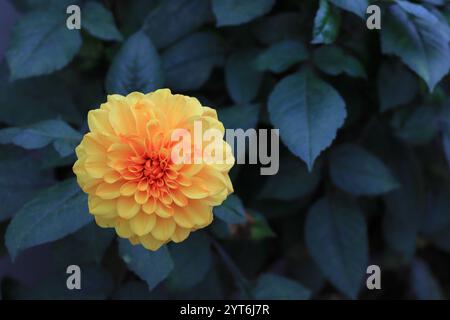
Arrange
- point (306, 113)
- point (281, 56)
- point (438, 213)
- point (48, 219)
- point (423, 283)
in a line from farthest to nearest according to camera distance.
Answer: point (423, 283)
point (438, 213)
point (281, 56)
point (306, 113)
point (48, 219)

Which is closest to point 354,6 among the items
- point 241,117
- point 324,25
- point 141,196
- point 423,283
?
point 324,25

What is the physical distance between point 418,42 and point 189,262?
577 mm

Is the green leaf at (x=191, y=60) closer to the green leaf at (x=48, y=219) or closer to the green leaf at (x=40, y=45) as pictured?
the green leaf at (x=40, y=45)

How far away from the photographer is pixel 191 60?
4.23 ft

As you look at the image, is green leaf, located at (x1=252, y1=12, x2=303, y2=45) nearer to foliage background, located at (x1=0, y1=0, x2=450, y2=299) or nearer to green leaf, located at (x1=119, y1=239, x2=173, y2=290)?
foliage background, located at (x1=0, y1=0, x2=450, y2=299)

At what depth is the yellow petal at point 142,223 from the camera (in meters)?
0.84

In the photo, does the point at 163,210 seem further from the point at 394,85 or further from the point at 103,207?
the point at 394,85

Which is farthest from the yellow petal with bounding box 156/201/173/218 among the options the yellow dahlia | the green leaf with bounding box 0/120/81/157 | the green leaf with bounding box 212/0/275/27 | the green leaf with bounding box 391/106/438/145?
the green leaf with bounding box 391/106/438/145

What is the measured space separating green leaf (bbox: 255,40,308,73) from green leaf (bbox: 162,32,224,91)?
4.7 inches

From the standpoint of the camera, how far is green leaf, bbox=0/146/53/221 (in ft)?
3.68

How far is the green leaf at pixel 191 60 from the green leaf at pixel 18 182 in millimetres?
298

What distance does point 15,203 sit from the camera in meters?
1.13

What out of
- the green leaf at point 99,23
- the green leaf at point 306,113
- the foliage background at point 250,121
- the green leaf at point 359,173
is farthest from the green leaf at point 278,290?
the green leaf at point 99,23
